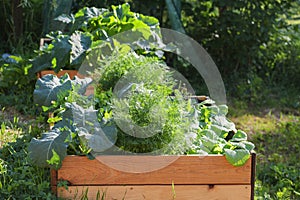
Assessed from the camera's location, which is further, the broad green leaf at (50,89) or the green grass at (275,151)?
the green grass at (275,151)

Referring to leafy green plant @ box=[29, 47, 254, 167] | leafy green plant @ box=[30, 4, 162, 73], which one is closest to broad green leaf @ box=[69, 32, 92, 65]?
leafy green plant @ box=[30, 4, 162, 73]

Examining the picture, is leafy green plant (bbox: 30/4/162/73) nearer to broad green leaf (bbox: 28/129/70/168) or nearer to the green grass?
the green grass

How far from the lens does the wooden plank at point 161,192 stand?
2.92 metres

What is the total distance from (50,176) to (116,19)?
1828 millimetres

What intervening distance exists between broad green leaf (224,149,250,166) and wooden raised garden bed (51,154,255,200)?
4 cm

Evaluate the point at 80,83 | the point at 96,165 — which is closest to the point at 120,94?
the point at 80,83

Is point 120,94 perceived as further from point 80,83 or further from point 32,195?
point 32,195

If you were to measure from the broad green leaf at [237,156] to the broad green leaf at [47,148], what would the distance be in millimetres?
883

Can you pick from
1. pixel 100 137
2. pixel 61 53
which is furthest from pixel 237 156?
pixel 61 53

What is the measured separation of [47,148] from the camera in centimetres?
285

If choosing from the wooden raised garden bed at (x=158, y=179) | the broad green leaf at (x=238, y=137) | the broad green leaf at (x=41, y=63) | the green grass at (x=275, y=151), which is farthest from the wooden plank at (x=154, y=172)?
the broad green leaf at (x=41, y=63)

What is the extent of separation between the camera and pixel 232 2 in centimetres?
550

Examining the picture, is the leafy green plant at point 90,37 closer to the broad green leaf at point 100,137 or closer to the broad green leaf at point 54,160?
the broad green leaf at point 100,137

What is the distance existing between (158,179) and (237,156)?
449mm
